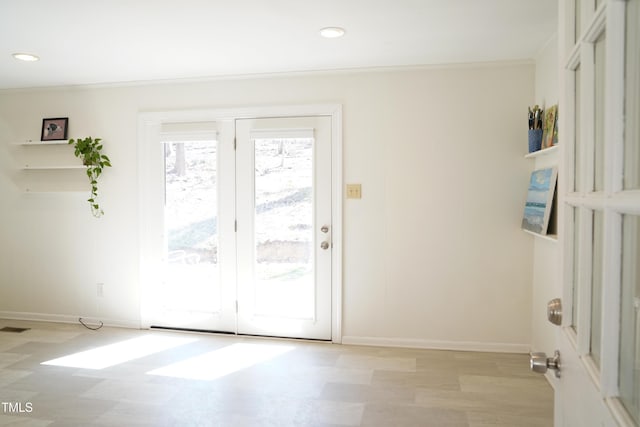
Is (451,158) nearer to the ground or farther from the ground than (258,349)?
farther from the ground

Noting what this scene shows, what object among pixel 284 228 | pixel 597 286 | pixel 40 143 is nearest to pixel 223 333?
pixel 284 228

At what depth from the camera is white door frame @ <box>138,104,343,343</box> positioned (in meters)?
3.81

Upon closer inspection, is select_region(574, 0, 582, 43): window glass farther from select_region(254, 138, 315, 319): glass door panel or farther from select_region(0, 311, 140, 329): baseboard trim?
select_region(0, 311, 140, 329): baseboard trim

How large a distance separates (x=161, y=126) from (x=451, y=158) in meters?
2.57

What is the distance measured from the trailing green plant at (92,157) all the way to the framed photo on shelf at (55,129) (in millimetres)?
199

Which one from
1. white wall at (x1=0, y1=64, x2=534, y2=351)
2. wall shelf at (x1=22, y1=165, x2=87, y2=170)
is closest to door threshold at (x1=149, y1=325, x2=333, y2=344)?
white wall at (x1=0, y1=64, x2=534, y2=351)

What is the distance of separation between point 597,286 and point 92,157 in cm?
432

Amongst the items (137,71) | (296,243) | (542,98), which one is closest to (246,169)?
(296,243)

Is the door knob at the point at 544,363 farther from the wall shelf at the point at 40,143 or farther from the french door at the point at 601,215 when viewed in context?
the wall shelf at the point at 40,143

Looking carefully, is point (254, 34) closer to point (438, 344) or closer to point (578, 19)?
point (578, 19)

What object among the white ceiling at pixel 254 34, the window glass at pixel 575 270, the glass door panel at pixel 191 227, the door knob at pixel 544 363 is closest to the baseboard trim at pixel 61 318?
the glass door panel at pixel 191 227

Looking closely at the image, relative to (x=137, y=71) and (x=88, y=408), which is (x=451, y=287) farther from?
(x=137, y=71)

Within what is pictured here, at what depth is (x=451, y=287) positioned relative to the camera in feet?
12.1

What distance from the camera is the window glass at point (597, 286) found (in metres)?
0.78
